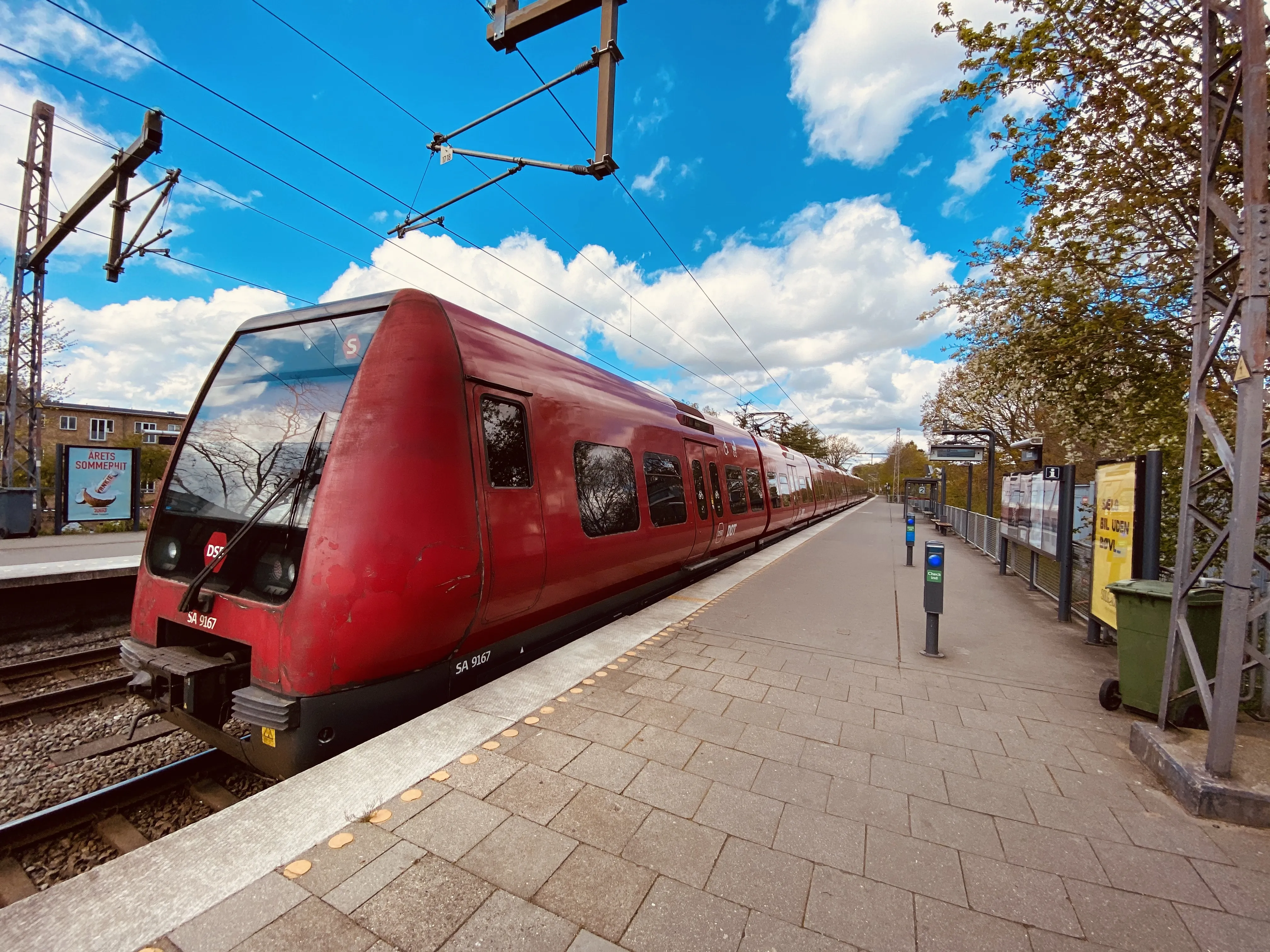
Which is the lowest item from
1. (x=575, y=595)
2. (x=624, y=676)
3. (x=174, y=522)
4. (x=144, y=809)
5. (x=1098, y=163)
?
(x=144, y=809)

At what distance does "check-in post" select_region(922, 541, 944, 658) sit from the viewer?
4973mm

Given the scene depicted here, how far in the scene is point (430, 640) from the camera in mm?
3207

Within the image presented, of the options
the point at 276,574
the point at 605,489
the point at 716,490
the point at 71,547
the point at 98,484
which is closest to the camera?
the point at 276,574

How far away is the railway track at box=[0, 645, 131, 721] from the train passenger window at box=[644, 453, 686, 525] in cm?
487

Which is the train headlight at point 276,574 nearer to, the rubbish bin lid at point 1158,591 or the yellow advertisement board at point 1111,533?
the rubbish bin lid at point 1158,591

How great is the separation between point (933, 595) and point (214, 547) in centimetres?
552

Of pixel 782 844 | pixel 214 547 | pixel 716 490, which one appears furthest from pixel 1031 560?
pixel 214 547

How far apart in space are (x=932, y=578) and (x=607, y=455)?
3207 mm

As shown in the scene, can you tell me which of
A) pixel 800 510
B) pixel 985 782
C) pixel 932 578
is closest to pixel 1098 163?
pixel 932 578

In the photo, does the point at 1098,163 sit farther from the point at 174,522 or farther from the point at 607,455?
the point at 174,522

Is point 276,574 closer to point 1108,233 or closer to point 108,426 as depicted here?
point 1108,233

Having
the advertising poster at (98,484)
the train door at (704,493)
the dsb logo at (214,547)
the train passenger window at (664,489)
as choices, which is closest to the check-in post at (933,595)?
the train passenger window at (664,489)

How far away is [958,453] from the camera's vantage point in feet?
47.2

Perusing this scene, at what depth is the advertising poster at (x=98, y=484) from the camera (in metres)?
14.2
